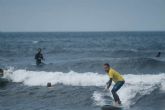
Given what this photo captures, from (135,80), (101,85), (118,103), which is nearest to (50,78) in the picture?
(101,85)

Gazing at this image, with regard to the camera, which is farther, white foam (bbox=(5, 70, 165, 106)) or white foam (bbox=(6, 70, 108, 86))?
white foam (bbox=(6, 70, 108, 86))

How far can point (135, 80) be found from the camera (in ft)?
76.5

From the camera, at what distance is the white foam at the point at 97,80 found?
1930cm

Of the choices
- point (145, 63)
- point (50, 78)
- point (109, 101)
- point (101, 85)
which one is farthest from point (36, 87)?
point (145, 63)

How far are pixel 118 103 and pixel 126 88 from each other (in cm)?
431

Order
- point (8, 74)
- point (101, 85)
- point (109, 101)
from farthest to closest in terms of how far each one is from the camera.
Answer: point (8, 74) < point (101, 85) < point (109, 101)

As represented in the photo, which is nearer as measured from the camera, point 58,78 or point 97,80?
point 97,80

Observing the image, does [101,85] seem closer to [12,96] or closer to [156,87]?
[156,87]

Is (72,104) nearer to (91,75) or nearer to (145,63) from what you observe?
(91,75)

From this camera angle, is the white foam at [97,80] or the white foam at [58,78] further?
the white foam at [58,78]

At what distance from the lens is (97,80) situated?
24016 mm

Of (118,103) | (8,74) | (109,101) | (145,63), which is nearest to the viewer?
(118,103)

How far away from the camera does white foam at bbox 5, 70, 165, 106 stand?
19.3 meters

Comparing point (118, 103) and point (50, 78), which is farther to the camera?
point (50, 78)
